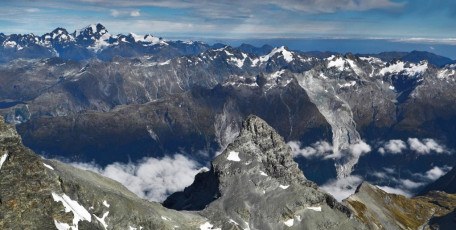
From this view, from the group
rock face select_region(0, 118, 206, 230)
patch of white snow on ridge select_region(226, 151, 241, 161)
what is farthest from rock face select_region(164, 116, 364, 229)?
rock face select_region(0, 118, 206, 230)

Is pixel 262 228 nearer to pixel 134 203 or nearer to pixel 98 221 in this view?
pixel 134 203

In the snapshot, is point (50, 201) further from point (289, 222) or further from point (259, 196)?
point (289, 222)

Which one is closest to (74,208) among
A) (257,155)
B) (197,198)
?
(197,198)

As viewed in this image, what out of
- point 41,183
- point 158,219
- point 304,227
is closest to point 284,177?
point 304,227

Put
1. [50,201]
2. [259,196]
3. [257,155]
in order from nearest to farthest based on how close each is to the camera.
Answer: [50,201] → [259,196] → [257,155]

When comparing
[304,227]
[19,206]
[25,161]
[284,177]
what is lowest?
[304,227]

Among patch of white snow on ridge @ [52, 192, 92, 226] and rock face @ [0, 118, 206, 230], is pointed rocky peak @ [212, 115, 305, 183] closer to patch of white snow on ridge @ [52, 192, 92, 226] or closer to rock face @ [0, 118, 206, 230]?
rock face @ [0, 118, 206, 230]
